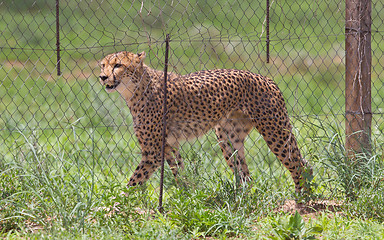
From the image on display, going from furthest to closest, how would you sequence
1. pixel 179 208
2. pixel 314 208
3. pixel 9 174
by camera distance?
1. pixel 314 208
2. pixel 9 174
3. pixel 179 208

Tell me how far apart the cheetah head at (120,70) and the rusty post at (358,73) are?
1.60 meters

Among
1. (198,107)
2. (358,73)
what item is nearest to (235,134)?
(198,107)

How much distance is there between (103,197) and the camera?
3199mm

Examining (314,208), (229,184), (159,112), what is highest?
(159,112)

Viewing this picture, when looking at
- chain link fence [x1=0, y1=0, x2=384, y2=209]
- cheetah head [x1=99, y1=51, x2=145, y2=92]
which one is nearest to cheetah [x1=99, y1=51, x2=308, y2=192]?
cheetah head [x1=99, y1=51, x2=145, y2=92]

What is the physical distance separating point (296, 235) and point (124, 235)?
0.98 m

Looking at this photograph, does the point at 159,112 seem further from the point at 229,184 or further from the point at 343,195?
the point at 343,195

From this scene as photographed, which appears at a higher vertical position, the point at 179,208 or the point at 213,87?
the point at 213,87

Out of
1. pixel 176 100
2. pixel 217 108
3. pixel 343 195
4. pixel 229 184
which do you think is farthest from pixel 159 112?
pixel 343 195

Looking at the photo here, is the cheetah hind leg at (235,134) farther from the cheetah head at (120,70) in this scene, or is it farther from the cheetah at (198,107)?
the cheetah head at (120,70)

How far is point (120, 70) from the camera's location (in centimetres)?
409

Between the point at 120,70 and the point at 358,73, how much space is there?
1.79m

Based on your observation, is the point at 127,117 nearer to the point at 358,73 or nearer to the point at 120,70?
the point at 120,70

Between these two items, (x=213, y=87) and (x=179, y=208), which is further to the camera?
(x=213, y=87)
